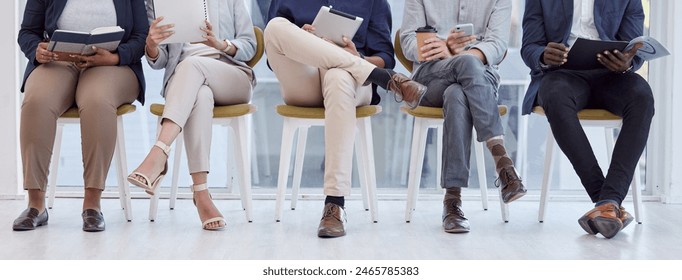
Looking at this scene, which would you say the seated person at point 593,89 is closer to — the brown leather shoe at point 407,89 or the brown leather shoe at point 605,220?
the brown leather shoe at point 605,220

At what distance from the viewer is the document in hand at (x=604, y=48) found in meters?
3.36

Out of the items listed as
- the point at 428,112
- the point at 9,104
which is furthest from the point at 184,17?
the point at 9,104

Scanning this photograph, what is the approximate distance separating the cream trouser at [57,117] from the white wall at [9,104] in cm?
99

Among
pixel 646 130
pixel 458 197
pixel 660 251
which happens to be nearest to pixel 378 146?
pixel 458 197

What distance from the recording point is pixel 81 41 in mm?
3328

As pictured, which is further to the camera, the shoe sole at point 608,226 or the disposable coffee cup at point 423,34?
the disposable coffee cup at point 423,34

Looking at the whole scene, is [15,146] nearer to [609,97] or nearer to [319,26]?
[319,26]

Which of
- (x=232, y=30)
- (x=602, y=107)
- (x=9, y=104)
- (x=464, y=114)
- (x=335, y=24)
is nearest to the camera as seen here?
(x=464, y=114)

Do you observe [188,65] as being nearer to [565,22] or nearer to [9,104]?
[9,104]

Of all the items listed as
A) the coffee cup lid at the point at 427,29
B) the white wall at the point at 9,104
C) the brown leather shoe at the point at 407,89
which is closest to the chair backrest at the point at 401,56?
the coffee cup lid at the point at 427,29

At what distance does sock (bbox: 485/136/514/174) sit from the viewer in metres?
3.26

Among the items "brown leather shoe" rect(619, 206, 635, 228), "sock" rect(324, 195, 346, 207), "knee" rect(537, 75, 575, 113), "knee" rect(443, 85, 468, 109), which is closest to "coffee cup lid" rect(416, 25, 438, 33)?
"knee" rect(443, 85, 468, 109)

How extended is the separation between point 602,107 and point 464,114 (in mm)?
627
